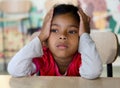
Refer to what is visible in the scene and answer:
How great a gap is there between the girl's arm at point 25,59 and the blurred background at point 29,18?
7.27 feet

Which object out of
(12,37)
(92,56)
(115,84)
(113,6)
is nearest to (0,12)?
(12,37)

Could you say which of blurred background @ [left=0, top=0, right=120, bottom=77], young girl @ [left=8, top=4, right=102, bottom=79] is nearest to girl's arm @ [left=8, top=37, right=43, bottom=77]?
young girl @ [left=8, top=4, right=102, bottom=79]

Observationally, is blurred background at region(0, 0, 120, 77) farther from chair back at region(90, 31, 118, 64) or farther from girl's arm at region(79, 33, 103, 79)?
girl's arm at region(79, 33, 103, 79)

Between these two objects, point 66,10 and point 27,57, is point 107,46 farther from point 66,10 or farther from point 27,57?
point 27,57

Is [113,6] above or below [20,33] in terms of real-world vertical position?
above

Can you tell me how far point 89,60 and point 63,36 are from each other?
15 centimetres

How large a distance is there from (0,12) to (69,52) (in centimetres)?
251

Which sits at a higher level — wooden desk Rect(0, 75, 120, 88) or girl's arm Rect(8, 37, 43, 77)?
girl's arm Rect(8, 37, 43, 77)

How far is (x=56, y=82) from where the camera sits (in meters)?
0.87

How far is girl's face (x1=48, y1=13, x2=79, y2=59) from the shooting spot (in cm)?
111

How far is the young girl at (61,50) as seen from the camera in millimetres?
1057

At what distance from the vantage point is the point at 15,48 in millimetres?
3512

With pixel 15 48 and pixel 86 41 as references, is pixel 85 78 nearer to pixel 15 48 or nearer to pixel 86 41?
pixel 86 41

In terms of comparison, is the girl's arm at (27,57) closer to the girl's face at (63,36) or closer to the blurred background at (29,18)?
the girl's face at (63,36)
